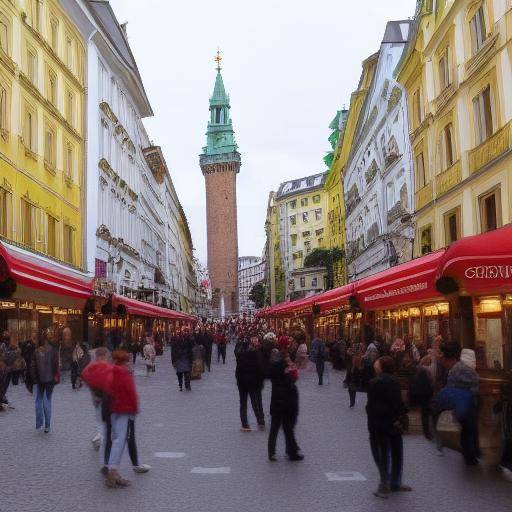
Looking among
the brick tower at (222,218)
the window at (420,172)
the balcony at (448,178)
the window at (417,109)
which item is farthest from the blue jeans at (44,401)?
the brick tower at (222,218)

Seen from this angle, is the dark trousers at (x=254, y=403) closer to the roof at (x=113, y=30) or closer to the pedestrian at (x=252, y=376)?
the pedestrian at (x=252, y=376)

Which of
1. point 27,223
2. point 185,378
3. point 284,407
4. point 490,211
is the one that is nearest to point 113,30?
point 27,223

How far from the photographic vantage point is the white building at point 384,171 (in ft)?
97.0

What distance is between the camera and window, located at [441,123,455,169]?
76.0 ft

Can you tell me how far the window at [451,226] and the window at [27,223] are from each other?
1563 cm

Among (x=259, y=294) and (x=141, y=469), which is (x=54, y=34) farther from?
(x=259, y=294)

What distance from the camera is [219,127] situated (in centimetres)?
13125

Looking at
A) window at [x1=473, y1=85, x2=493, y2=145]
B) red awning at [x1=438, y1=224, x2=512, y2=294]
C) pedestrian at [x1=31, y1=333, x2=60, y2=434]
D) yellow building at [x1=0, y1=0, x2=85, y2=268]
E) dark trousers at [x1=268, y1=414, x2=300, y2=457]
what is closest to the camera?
dark trousers at [x1=268, y1=414, x2=300, y2=457]

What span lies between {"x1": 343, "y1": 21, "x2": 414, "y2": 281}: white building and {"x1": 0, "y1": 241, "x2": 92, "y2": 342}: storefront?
13.2 meters

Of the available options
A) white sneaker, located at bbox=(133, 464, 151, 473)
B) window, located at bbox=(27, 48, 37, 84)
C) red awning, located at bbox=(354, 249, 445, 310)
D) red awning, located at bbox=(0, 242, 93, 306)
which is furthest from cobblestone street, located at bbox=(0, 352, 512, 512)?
window, located at bbox=(27, 48, 37, 84)

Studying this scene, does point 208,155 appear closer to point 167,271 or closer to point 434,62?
point 167,271

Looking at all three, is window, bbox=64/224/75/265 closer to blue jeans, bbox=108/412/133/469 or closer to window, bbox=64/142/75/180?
window, bbox=64/142/75/180

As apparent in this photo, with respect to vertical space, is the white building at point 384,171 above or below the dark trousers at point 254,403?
above

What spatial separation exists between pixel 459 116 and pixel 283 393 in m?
14.2
